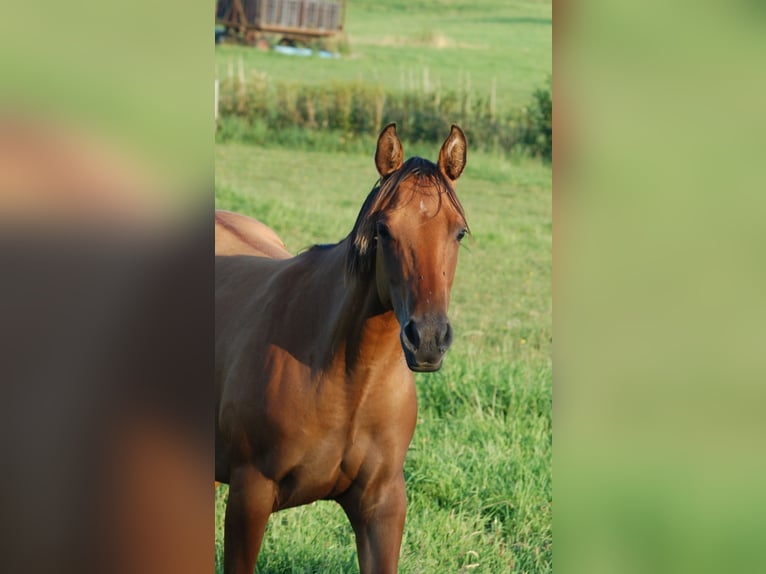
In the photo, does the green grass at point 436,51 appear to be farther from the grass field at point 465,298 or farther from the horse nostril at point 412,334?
the horse nostril at point 412,334

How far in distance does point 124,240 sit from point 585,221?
1.30 feet

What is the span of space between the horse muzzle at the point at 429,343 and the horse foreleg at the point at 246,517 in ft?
2.03

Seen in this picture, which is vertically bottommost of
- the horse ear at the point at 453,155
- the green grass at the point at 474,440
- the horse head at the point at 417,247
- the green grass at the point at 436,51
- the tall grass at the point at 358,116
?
the green grass at the point at 474,440

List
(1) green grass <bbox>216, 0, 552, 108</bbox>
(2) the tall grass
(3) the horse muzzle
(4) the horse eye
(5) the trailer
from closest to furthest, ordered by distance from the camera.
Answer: (3) the horse muzzle
(4) the horse eye
(2) the tall grass
(1) green grass <bbox>216, 0, 552, 108</bbox>
(5) the trailer

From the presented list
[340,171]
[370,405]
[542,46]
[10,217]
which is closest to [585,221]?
[10,217]

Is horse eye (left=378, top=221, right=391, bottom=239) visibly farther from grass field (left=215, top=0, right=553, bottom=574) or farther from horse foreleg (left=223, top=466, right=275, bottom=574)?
grass field (left=215, top=0, right=553, bottom=574)

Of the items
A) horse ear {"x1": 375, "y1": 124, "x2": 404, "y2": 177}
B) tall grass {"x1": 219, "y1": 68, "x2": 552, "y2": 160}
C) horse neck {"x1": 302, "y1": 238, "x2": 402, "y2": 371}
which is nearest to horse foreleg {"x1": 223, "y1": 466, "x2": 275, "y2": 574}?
horse neck {"x1": 302, "y1": 238, "x2": 402, "y2": 371}

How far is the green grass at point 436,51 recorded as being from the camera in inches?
505

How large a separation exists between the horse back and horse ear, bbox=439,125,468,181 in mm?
1153

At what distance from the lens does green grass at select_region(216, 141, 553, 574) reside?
311 centimetres

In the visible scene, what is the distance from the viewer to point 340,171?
9.68 metres

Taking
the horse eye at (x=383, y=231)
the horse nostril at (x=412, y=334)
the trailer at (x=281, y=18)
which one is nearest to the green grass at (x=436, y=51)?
the trailer at (x=281, y=18)

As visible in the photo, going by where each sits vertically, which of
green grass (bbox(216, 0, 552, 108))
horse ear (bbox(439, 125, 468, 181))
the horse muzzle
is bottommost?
the horse muzzle

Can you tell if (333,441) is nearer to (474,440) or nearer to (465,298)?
(474,440)
